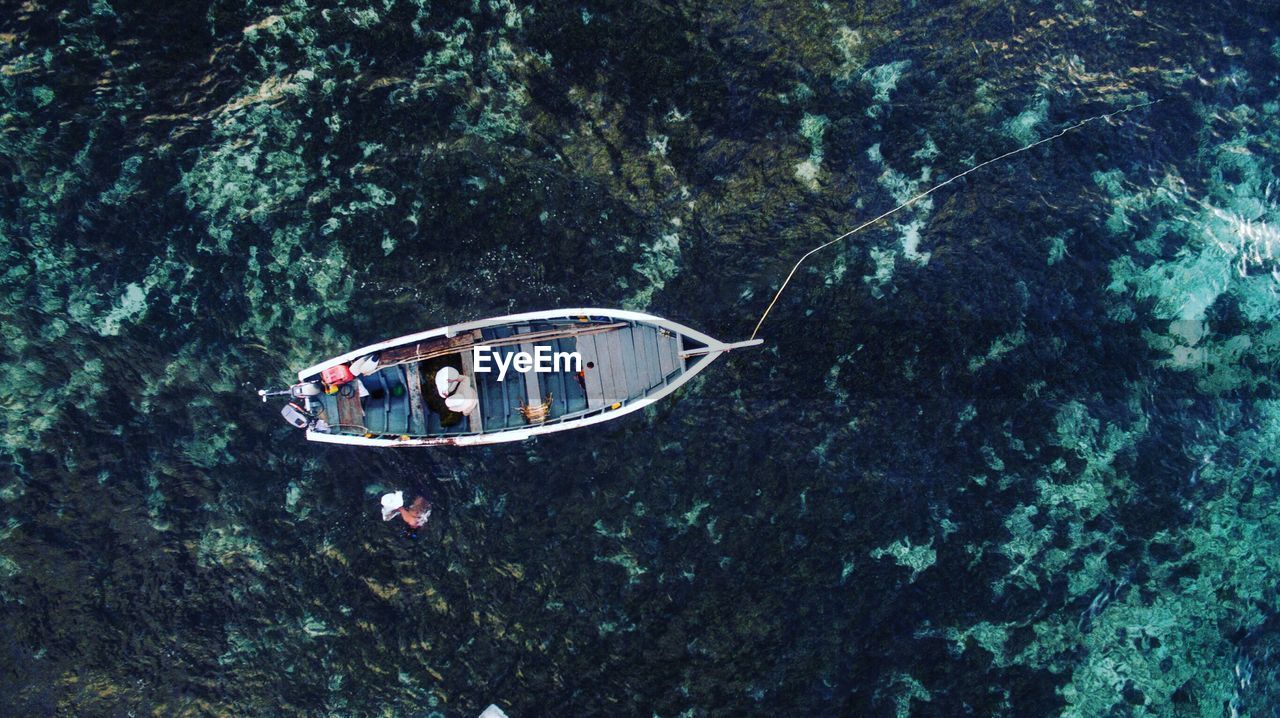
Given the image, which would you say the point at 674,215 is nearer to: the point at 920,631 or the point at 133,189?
the point at 920,631

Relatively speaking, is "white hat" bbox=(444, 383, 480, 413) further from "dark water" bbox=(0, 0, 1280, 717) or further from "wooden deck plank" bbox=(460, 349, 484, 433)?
"dark water" bbox=(0, 0, 1280, 717)

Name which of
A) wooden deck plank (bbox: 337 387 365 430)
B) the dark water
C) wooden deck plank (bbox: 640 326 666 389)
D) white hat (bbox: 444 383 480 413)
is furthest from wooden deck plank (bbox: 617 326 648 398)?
wooden deck plank (bbox: 337 387 365 430)

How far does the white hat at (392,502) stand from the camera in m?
20.3

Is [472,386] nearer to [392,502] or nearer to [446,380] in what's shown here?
[446,380]

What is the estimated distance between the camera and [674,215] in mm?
21484

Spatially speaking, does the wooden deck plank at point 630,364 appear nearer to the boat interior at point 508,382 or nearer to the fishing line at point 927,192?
the boat interior at point 508,382

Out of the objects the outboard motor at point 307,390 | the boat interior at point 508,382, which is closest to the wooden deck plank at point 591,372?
the boat interior at point 508,382

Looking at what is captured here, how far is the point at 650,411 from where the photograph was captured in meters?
20.8

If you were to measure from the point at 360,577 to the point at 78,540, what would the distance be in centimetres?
915

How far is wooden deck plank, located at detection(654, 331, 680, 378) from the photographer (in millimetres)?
19906

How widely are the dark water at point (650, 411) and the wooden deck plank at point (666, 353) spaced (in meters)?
1.57

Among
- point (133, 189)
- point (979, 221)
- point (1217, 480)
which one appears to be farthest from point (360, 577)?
point (1217, 480)

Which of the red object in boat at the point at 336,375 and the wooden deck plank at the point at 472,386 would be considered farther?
the wooden deck plank at the point at 472,386
